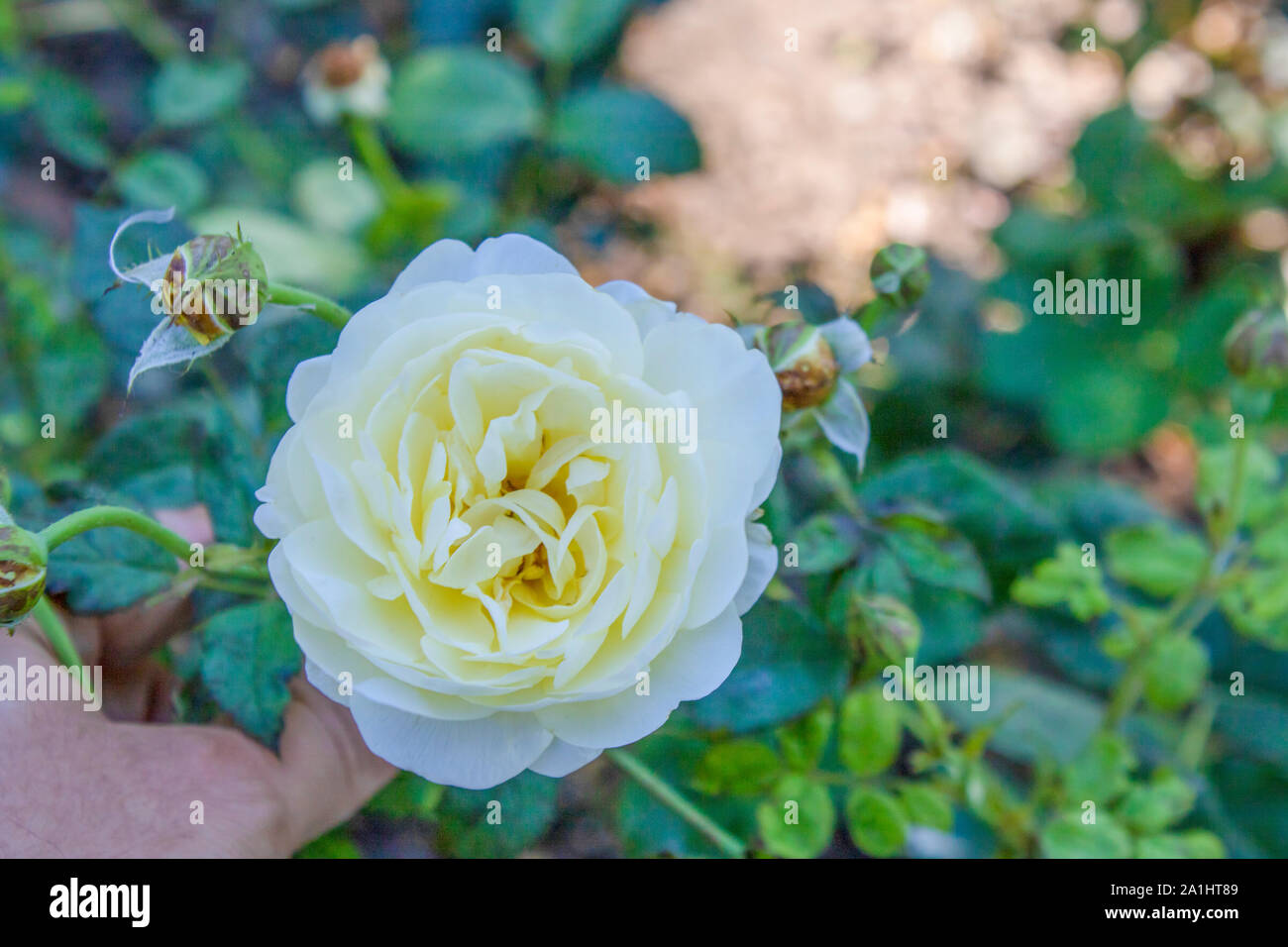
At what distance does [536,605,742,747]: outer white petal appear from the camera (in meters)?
0.60

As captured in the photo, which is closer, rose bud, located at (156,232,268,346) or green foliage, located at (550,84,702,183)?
rose bud, located at (156,232,268,346)

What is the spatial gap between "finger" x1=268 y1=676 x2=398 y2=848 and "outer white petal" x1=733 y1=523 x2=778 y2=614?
39 cm

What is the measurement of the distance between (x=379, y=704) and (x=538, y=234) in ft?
1.60

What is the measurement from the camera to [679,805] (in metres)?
0.88

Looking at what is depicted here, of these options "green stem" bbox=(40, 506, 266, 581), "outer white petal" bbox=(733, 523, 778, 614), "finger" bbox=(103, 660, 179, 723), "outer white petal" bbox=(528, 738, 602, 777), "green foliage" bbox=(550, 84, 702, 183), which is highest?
"green foliage" bbox=(550, 84, 702, 183)

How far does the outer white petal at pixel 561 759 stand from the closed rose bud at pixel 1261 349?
0.67 meters

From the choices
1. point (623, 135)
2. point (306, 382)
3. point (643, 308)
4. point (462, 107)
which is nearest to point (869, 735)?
point (643, 308)

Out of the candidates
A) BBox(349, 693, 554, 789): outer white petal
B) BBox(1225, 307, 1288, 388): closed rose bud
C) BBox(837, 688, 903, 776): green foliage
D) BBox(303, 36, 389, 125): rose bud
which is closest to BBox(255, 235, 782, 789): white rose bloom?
BBox(349, 693, 554, 789): outer white petal

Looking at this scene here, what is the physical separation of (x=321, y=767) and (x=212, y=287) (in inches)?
15.8

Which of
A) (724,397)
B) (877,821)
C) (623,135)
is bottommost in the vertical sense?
(877,821)

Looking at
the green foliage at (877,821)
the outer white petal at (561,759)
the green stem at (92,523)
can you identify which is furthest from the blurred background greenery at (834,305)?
the outer white petal at (561,759)

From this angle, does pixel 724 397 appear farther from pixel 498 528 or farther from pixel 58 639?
pixel 58 639

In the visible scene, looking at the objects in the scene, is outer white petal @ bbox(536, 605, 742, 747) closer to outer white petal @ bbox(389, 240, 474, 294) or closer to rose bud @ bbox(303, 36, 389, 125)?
outer white petal @ bbox(389, 240, 474, 294)

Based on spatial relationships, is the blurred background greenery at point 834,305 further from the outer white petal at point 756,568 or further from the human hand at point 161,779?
the outer white petal at point 756,568
